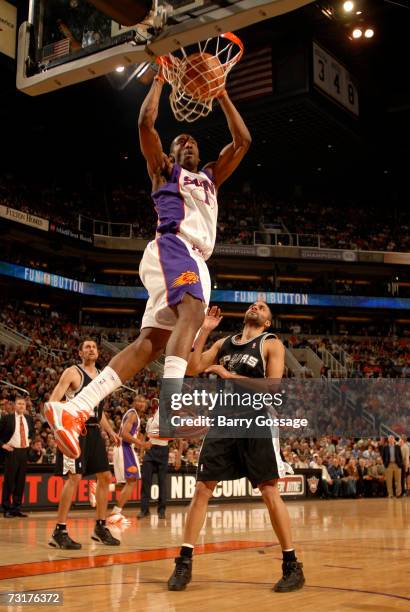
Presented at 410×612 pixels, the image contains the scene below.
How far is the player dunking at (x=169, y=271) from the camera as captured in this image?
→ 12.8ft

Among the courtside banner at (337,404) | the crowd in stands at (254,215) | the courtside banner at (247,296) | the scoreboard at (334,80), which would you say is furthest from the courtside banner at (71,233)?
the scoreboard at (334,80)

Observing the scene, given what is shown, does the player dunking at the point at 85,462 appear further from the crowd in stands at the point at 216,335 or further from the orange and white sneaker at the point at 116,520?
the crowd in stands at the point at 216,335

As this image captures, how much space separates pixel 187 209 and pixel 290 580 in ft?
8.67

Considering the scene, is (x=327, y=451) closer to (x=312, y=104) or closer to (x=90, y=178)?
(x=312, y=104)

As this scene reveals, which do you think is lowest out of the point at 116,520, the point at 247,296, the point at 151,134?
the point at 116,520

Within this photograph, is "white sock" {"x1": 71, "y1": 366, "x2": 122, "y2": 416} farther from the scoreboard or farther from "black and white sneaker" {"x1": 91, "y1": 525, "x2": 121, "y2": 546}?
the scoreboard

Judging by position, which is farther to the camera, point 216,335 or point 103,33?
point 216,335

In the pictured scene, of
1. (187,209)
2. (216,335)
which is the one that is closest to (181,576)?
(187,209)

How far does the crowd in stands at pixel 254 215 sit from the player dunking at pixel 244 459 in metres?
24.8

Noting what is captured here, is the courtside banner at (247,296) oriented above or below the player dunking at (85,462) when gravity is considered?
above

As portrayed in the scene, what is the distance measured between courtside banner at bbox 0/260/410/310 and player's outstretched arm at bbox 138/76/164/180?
79.8 feet

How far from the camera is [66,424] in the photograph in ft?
12.6

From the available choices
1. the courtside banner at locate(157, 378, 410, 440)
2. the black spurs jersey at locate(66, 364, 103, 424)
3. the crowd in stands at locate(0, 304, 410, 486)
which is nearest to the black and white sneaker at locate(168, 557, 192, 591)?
the black spurs jersey at locate(66, 364, 103, 424)

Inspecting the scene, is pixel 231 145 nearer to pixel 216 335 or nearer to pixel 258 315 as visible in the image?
pixel 258 315
